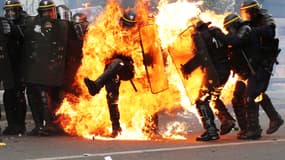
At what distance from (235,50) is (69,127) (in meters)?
2.72

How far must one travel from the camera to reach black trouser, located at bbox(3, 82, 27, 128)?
28.7 feet

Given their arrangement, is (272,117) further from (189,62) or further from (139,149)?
(139,149)

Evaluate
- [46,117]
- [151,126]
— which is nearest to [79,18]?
[46,117]

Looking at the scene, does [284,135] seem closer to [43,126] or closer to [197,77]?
[197,77]

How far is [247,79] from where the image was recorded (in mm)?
8188

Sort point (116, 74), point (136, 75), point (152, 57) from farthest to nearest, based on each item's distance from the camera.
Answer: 1. point (136, 75)
2. point (152, 57)
3. point (116, 74)

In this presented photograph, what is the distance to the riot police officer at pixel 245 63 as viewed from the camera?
7848 millimetres

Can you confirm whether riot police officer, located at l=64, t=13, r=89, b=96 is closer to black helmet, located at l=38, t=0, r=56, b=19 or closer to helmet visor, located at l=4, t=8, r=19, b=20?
black helmet, located at l=38, t=0, r=56, b=19

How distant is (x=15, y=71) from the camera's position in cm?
859

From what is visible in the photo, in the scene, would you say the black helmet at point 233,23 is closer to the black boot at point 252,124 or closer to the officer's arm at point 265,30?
the officer's arm at point 265,30

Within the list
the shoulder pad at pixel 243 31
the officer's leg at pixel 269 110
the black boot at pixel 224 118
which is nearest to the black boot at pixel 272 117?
the officer's leg at pixel 269 110

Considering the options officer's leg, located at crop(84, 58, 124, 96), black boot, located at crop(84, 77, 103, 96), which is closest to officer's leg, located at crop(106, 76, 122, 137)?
officer's leg, located at crop(84, 58, 124, 96)

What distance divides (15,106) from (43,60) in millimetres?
920

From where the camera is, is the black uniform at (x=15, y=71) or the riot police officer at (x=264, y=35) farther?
the black uniform at (x=15, y=71)
